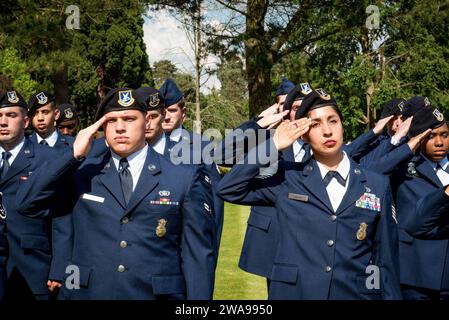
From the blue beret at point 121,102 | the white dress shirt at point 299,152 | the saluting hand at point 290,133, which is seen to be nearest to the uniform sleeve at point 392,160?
the white dress shirt at point 299,152

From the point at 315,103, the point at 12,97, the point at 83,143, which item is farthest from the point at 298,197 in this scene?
the point at 12,97

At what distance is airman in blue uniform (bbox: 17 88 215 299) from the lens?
14.8 ft

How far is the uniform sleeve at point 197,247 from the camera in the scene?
4.52 metres

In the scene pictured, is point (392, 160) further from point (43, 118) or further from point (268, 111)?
point (43, 118)

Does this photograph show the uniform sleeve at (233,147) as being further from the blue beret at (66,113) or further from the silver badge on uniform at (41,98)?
the blue beret at (66,113)

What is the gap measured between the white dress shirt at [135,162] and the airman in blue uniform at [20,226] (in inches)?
71.7

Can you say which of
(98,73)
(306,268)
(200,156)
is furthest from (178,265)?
(98,73)

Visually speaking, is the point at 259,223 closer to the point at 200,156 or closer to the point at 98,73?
the point at 200,156

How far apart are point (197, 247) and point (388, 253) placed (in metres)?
1.21

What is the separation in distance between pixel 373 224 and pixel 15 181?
320cm

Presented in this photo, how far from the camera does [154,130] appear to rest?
696 cm

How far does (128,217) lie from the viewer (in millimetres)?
4566

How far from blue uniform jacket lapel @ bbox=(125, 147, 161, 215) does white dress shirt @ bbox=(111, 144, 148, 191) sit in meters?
0.03

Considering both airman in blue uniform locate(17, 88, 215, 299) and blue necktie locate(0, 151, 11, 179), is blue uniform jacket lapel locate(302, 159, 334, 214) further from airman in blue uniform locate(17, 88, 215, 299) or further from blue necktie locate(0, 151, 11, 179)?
blue necktie locate(0, 151, 11, 179)
